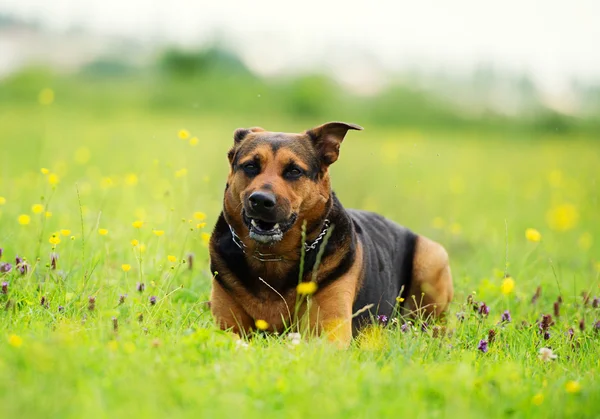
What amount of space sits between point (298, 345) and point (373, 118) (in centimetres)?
1968

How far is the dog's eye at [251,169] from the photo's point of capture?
15.2 feet

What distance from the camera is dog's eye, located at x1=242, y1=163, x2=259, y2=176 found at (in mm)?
4637

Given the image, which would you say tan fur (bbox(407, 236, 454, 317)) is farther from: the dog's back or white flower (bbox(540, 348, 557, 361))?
white flower (bbox(540, 348, 557, 361))

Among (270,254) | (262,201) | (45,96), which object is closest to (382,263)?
(270,254)

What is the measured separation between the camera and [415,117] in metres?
23.0

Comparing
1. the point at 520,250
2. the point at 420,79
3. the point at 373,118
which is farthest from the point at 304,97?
the point at 520,250

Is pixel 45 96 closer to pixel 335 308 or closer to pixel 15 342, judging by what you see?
pixel 335 308

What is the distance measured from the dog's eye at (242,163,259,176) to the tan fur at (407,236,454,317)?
1.94m

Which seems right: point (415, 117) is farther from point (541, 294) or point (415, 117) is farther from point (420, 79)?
point (541, 294)

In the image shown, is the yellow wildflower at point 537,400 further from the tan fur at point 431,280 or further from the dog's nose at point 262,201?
the tan fur at point 431,280

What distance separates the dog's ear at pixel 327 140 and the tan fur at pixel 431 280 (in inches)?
60.9

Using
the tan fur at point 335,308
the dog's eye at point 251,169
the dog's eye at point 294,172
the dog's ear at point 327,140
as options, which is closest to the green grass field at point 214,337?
the tan fur at point 335,308

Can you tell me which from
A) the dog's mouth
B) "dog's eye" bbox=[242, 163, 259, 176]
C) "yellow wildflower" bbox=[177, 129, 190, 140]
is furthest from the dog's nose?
"yellow wildflower" bbox=[177, 129, 190, 140]

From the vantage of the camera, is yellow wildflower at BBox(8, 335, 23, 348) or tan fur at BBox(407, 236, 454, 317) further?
tan fur at BBox(407, 236, 454, 317)
